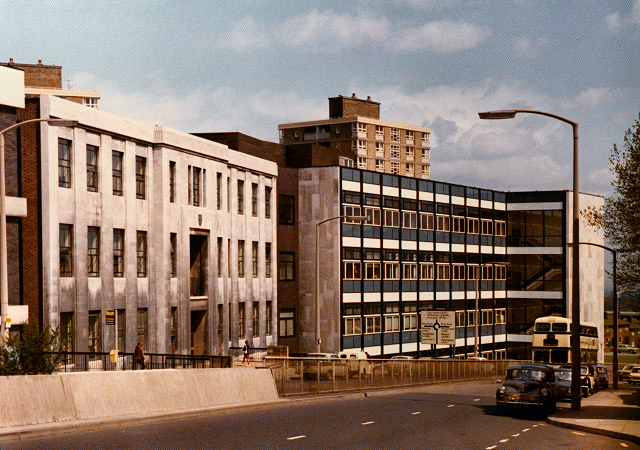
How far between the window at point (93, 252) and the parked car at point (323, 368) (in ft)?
41.1

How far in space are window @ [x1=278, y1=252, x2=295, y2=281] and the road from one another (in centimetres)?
3609

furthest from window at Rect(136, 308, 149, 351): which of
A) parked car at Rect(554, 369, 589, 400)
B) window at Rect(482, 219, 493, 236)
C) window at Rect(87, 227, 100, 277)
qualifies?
window at Rect(482, 219, 493, 236)

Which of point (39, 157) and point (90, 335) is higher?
point (39, 157)

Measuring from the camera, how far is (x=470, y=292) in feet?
295

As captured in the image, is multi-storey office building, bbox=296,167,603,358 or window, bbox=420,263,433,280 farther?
window, bbox=420,263,433,280

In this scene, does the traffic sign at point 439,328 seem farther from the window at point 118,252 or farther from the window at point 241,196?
the window at point 118,252

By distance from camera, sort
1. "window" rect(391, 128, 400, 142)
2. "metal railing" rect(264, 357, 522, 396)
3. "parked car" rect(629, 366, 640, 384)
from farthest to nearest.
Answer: "window" rect(391, 128, 400, 142) < "parked car" rect(629, 366, 640, 384) < "metal railing" rect(264, 357, 522, 396)

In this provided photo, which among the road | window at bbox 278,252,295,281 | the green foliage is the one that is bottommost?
the road

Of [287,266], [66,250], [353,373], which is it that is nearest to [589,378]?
[353,373]

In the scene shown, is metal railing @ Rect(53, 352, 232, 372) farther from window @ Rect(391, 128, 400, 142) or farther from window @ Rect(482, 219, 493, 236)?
window @ Rect(391, 128, 400, 142)

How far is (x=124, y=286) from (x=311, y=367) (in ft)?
42.8

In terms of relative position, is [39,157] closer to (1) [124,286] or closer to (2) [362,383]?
(1) [124,286]

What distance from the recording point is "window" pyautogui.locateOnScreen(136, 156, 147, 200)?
149 ft

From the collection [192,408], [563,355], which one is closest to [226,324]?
[563,355]
